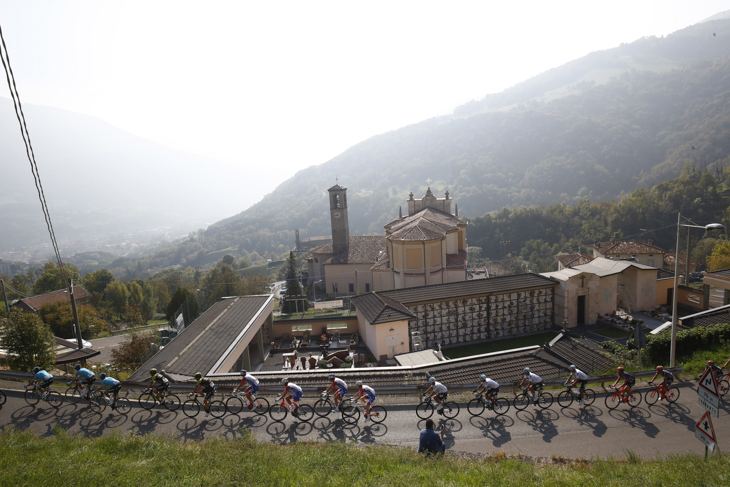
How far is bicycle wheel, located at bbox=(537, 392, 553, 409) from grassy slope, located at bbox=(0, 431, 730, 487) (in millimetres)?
→ 3286

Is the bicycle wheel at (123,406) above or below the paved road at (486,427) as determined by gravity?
above

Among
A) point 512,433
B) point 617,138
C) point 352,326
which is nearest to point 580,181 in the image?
point 617,138

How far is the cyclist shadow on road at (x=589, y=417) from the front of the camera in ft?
38.5

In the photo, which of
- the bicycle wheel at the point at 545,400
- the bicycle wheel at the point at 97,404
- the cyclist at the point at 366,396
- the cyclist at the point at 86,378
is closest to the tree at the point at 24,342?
the cyclist at the point at 86,378

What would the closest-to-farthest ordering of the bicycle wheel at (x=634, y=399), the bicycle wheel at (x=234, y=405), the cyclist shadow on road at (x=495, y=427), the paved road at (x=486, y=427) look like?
the paved road at (x=486, y=427) → the cyclist shadow on road at (x=495, y=427) → the bicycle wheel at (x=234, y=405) → the bicycle wheel at (x=634, y=399)

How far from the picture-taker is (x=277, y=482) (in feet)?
27.7

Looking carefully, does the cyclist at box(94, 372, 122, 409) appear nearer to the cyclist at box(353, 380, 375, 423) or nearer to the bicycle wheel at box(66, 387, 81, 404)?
the bicycle wheel at box(66, 387, 81, 404)

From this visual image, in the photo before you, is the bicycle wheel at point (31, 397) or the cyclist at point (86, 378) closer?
the cyclist at point (86, 378)

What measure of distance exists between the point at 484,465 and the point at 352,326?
1972cm

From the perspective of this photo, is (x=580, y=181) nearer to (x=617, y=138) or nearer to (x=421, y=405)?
(x=617, y=138)

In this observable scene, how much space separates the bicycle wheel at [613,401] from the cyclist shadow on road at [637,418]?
16 centimetres

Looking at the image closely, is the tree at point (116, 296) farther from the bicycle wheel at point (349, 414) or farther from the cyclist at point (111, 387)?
the bicycle wheel at point (349, 414)

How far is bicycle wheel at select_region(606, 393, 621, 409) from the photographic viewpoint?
1292 centimetres

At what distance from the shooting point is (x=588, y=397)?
13.5 meters
